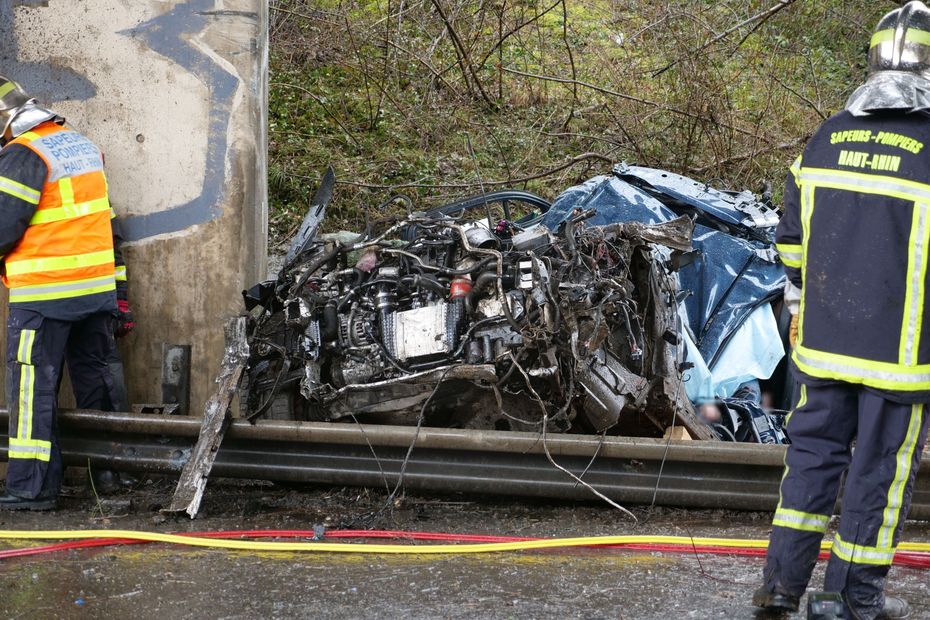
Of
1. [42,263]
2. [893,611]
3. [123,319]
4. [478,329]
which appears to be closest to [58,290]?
[42,263]

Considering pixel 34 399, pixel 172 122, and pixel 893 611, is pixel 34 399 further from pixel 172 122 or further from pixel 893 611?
pixel 893 611

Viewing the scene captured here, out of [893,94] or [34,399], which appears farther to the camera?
[34,399]

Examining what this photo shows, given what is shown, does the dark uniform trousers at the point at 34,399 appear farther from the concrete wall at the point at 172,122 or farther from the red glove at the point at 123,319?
the concrete wall at the point at 172,122

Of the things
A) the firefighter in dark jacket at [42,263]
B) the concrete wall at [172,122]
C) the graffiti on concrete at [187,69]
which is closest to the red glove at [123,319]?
the concrete wall at [172,122]

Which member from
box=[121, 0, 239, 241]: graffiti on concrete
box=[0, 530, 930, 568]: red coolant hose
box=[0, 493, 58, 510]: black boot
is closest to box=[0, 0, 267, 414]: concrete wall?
box=[121, 0, 239, 241]: graffiti on concrete

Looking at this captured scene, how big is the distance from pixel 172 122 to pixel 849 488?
12.5ft

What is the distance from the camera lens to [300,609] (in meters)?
3.62

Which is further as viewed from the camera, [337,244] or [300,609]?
[337,244]

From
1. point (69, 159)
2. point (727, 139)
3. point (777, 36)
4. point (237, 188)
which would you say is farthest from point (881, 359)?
point (777, 36)

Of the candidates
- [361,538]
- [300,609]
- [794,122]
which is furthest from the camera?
[794,122]

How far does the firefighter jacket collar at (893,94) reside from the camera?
325cm

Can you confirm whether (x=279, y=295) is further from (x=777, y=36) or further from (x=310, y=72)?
(x=777, y=36)

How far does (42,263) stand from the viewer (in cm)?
483

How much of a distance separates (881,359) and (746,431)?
239cm
